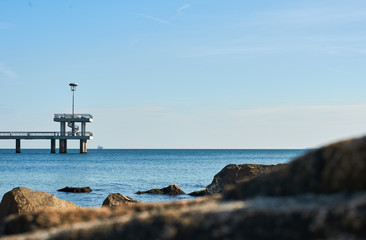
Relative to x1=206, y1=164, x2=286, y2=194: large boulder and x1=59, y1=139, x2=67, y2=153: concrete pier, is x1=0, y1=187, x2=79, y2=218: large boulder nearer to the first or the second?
x1=206, y1=164, x2=286, y2=194: large boulder

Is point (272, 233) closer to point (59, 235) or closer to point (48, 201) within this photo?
point (59, 235)

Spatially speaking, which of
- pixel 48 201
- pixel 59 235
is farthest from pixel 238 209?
pixel 48 201

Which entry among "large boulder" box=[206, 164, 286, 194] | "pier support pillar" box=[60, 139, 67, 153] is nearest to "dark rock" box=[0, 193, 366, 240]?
"large boulder" box=[206, 164, 286, 194]

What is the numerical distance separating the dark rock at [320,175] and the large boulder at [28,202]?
31.9 ft

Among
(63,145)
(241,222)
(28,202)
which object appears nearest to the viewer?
(241,222)

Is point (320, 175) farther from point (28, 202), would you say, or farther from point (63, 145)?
point (63, 145)

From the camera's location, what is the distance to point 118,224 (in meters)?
5.96

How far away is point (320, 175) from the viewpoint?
5.80m

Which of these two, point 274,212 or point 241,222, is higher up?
point 274,212

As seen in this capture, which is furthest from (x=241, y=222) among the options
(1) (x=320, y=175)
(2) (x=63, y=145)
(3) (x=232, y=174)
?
(2) (x=63, y=145)

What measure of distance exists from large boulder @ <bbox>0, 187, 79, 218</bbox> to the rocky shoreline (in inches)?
317

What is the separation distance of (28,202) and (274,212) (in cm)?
1174

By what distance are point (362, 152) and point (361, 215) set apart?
3.40 feet

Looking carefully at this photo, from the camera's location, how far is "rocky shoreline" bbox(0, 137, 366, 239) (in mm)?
4938
